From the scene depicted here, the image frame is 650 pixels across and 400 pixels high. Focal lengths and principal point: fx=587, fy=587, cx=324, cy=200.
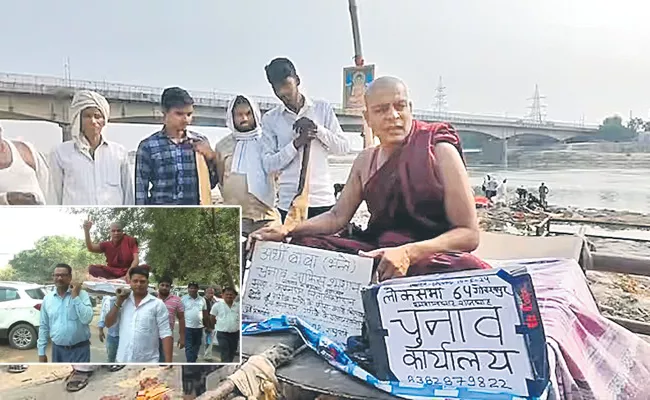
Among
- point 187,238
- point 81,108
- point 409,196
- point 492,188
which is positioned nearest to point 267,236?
point 187,238

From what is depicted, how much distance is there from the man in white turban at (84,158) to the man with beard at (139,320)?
0.44 metres

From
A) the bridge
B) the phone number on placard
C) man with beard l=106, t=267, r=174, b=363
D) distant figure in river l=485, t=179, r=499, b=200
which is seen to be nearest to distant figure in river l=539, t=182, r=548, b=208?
distant figure in river l=485, t=179, r=499, b=200

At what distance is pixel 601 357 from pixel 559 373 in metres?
0.27

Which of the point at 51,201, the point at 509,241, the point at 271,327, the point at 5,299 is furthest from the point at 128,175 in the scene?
the point at 509,241

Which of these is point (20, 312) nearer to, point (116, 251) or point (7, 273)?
point (7, 273)

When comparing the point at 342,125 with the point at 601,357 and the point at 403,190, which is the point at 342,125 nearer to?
the point at 403,190

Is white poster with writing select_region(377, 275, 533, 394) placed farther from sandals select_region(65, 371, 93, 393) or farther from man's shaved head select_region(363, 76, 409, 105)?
sandals select_region(65, 371, 93, 393)

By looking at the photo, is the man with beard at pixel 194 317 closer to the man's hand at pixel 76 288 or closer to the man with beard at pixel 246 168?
A: the man's hand at pixel 76 288

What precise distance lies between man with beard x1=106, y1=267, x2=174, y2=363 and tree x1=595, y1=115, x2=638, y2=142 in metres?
1.74

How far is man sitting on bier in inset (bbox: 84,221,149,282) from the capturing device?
142 centimetres

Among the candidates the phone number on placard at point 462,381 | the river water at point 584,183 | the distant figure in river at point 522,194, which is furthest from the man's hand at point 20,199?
the distant figure in river at point 522,194

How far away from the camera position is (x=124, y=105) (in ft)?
6.08

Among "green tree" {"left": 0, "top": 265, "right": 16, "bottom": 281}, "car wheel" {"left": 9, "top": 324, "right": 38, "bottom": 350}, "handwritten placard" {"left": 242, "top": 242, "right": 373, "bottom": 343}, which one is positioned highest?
"green tree" {"left": 0, "top": 265, "right": 16, "bottom": 281}

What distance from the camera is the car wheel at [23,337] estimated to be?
1455 mm
